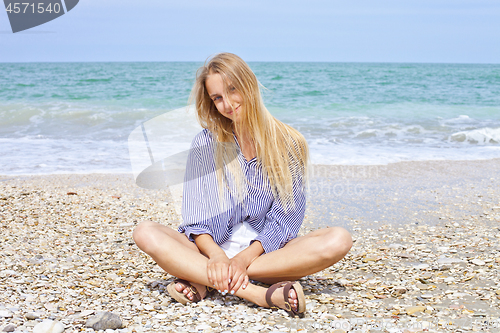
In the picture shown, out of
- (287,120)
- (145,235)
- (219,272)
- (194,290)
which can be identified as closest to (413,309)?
(219,272)

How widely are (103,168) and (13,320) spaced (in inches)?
184

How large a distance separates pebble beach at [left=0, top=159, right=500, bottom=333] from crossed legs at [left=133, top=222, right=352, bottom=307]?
0.61ft

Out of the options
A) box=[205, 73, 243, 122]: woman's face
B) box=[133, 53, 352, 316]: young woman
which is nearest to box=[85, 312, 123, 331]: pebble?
box=[133, 53, 352, 316]: young woman

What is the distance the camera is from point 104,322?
2186mm

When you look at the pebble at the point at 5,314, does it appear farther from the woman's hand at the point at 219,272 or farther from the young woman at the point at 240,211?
the woman's hand at the point at 219,272

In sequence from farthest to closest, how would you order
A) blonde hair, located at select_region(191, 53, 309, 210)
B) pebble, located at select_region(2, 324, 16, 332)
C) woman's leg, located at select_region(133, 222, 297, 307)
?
blonde hair, located at select_region(191, 53, 309, 210)
woman's leg, located at select_region(133, 222, 297, 307)
pebble, located at select_region(2, 324, 16, 332)

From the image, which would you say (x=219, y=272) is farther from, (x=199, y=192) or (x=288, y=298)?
(x=199, y=192)

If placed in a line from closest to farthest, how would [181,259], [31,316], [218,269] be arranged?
[31,316] → [218,269] → [181,259]

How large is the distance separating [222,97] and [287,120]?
35.5 ft

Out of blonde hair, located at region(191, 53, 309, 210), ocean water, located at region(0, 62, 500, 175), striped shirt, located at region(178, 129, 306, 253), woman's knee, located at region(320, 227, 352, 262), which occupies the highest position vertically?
blonde hair, located at region(191, 53, 309, 210)

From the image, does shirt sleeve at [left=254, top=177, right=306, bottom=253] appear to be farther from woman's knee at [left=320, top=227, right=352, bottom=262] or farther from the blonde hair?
woman's knee at [left=320, top=227, right=352, bottom=262]

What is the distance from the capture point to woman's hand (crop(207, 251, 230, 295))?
2.35 meters

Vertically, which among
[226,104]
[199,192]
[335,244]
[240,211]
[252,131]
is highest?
[226,104]

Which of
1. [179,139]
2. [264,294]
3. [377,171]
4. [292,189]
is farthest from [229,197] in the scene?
[179,139]
